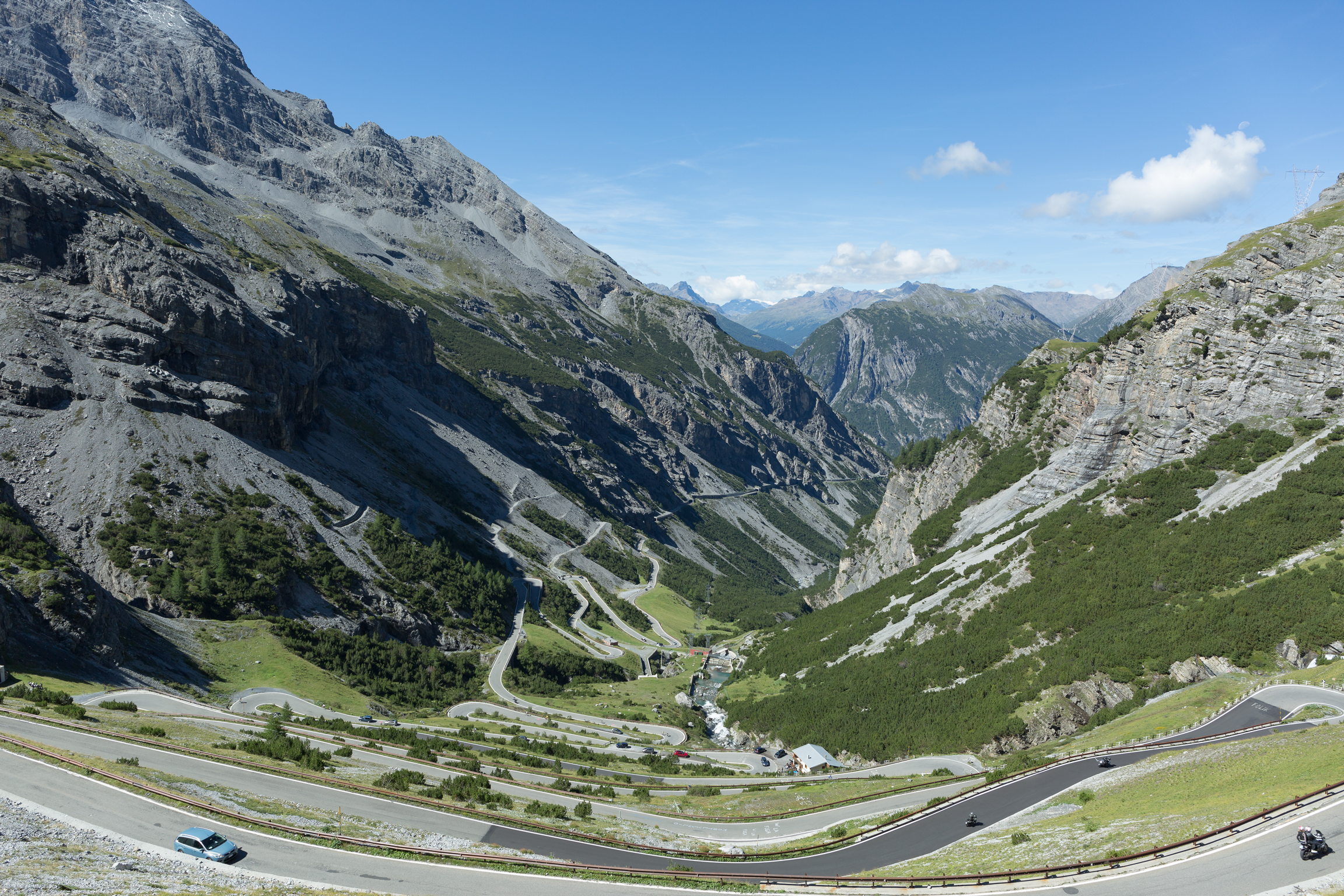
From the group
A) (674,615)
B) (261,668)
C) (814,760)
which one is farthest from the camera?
(674,615)

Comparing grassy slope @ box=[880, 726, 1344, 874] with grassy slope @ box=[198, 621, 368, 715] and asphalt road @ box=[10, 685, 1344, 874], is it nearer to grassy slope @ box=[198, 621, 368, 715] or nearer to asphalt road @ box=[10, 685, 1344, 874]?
asphalt road @ box=[10, 685, 1344, 874]

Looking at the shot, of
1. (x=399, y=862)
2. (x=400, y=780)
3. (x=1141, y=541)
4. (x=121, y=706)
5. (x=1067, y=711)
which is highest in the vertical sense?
(x=1141, y=541)

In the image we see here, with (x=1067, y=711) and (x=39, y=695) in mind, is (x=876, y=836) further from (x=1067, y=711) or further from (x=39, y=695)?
(x=39, y=695)

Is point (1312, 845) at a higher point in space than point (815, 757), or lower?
higher

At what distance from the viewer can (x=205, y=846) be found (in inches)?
1037

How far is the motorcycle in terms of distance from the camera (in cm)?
2173

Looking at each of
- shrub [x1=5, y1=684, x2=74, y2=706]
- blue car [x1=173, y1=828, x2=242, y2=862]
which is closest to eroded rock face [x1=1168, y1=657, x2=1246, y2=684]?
blue car [x1=173, y1=828, x2=242, y2=862]

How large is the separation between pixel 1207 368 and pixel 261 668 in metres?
102

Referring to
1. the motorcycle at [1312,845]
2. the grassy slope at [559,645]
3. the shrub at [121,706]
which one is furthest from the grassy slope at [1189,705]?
the grassy slope at [559,645]

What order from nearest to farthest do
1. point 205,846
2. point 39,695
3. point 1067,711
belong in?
point 205,846
point 39,695
point 1067,711

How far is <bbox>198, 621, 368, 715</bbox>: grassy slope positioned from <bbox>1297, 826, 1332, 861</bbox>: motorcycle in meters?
68.6

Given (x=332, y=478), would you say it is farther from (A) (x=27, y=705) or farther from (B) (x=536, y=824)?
(B) (x=536, y=824)

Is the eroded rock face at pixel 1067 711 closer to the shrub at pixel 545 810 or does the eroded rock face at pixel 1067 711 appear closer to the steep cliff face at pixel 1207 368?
the shrub at pixel 545 810

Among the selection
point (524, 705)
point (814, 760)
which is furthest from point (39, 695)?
point (814, 760)
